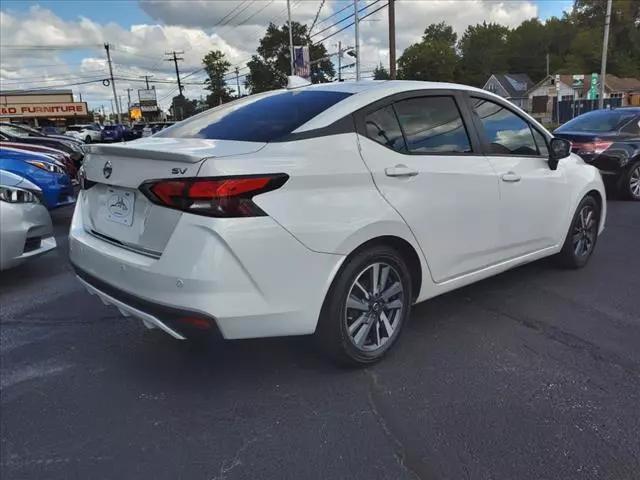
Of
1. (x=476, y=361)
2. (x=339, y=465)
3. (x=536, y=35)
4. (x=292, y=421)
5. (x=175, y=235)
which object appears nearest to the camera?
(x=339, y=465)

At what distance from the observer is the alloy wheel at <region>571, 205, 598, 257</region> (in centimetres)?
483

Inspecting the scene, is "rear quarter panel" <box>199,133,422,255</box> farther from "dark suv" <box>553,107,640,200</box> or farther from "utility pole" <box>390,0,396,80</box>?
"utility pole" <box>390,0,396,80</box>

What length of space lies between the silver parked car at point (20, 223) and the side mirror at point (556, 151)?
4.52m

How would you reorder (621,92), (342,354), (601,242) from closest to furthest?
(342,354), (601,242), (621,92)

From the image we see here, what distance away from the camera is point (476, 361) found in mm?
3279

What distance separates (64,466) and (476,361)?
2271 mm

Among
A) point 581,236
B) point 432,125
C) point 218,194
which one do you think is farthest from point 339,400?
point 581,236

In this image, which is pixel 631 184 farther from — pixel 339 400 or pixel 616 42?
pixel 616 42

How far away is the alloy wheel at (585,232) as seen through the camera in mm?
4832

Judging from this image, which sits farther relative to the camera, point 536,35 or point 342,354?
point 536,35

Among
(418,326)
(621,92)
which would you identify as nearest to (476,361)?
(418,326)

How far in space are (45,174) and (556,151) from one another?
21.2 feet

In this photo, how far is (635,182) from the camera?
8820 millimetres

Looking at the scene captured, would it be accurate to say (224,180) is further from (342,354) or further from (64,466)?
(64,466)
